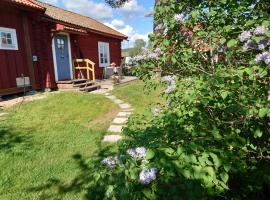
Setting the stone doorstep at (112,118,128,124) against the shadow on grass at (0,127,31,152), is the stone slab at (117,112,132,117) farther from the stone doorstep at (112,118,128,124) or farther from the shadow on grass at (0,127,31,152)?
the shadow on grass at (0,127,31,152)

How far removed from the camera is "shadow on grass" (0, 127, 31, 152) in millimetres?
4926

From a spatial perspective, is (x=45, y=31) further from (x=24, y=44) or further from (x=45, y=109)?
(x=45, y=109)

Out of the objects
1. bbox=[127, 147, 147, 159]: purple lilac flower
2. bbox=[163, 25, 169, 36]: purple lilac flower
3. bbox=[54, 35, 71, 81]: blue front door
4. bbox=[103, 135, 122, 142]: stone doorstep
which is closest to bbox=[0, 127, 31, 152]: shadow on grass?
bbox=[103, 135, 122, 142]: stone doorstep

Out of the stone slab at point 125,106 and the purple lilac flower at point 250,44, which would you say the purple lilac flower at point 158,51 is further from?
the stone slab at point 125,106

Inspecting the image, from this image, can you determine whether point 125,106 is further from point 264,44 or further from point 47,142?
point 264,44

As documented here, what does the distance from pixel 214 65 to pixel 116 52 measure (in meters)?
17.2

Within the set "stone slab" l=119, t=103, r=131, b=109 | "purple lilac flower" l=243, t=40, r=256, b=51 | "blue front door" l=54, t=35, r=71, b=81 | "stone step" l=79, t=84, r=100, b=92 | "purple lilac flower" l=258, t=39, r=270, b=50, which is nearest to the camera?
"purple lilac flower" l=258, t=39, r=270, b=50

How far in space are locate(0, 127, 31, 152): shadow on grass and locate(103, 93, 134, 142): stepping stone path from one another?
5.28 ft

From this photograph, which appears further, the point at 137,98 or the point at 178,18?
the point at 137,98

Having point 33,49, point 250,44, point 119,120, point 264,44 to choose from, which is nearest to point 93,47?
point 33,49

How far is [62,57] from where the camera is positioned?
1232 cm

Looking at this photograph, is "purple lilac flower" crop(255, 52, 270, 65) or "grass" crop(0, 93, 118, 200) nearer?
"purple lilac flower" crop(255, 52, 270, 65)

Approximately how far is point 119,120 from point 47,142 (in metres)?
2.02

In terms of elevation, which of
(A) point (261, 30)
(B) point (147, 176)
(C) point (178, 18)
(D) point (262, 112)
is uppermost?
(C) point (178, 18)
